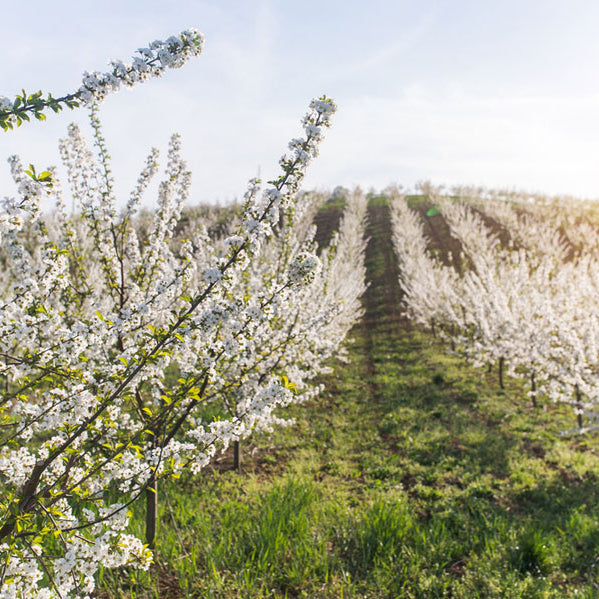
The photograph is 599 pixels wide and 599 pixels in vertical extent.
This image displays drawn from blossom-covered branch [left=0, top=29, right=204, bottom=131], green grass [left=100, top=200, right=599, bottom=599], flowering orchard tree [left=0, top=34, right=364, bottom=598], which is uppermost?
blossom-covered branch [left=0, top=29, right=204, bottom=131]

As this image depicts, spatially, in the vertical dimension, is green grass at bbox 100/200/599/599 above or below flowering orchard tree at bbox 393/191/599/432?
below

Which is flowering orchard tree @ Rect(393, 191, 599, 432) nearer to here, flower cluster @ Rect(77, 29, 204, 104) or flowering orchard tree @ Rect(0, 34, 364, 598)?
flowering orchard tree @ Rect(0, 34, 364, 598)

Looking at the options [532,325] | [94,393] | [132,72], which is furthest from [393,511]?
[532,325]

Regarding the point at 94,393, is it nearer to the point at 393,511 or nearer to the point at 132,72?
the point at 132,72

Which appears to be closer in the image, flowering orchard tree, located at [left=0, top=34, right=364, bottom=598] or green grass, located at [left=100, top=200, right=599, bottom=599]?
flowering orchard tree, located at [left=0, top=34, right=364, bottom=598]

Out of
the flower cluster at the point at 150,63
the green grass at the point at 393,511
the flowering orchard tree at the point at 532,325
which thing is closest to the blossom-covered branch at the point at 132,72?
the flower cluster at the point at 150,63

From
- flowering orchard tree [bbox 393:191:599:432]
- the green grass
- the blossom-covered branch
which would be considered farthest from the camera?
flowering orchard tree [bbox 393:191:599:432]

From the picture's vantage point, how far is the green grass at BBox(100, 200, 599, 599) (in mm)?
4289

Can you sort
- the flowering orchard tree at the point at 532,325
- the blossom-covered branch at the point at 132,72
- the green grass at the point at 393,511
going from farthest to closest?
1. the flowering orchard tree at the point at 532,325
2. the green grass at the point at 393,511
3. the blossom-covered branch at the point at 132,72

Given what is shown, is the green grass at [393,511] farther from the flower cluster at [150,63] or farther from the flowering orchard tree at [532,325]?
the flower cluster at [150,63]

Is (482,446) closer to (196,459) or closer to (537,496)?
(537,496)

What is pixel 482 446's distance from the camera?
8.52 m

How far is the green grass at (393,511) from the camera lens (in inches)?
169

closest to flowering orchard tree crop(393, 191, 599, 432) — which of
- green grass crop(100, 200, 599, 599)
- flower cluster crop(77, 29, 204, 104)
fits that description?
green grass crop(100, 200, 599, 599)
